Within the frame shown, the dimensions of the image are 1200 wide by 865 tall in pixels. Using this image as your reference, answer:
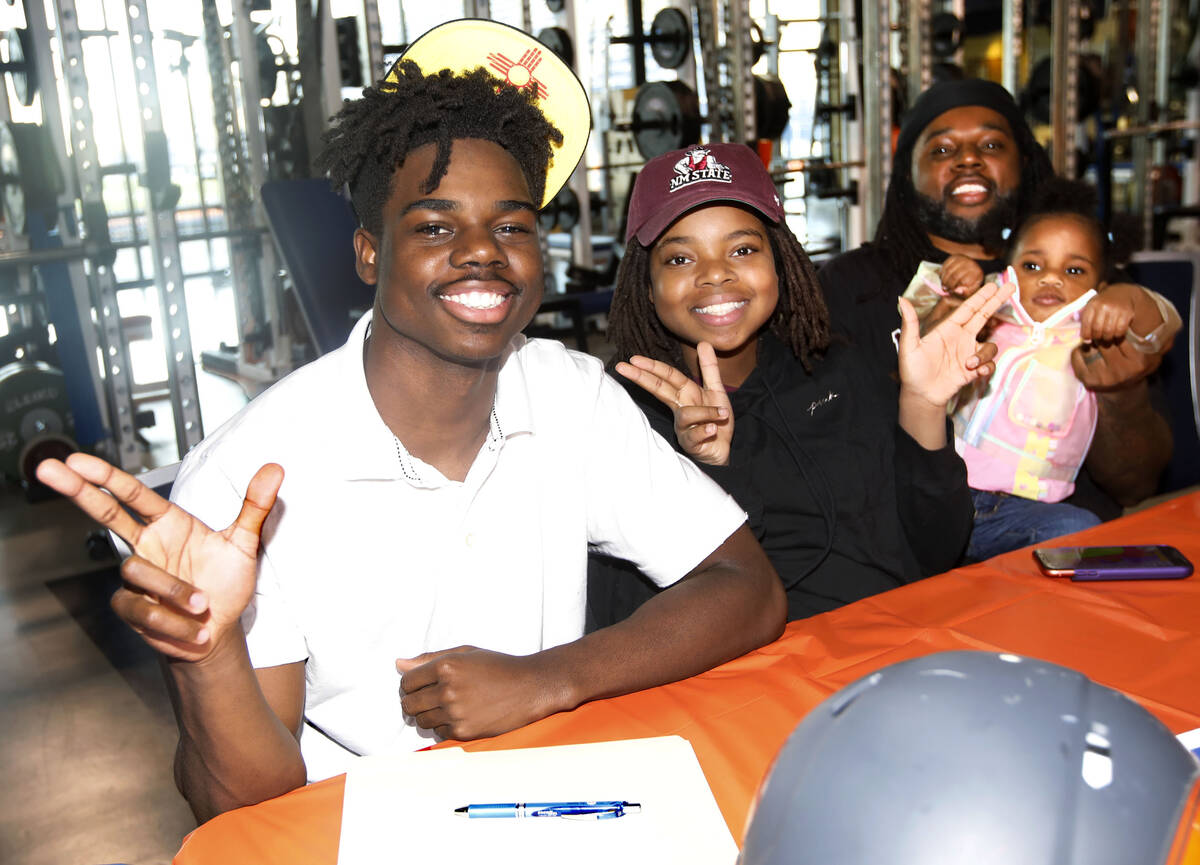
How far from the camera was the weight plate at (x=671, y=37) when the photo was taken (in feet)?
23.9

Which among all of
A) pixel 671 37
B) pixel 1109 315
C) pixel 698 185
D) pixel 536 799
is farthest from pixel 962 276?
pixel 671 37

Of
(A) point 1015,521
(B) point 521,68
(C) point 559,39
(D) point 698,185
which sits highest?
(C) point 559,39

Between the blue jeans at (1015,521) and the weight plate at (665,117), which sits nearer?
the blue jeans at (1015,521)

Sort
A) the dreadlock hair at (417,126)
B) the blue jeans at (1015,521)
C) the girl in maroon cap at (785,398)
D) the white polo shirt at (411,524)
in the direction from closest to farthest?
the white polo shirt at (411,524) → the dreadlock hair at (417,126) → the girl in maroon cap at (785,398) → the blue jeans at (1015,521)

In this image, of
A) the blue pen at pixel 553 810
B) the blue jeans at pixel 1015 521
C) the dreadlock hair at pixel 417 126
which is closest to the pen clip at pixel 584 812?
the blue pen at pixel 553 810

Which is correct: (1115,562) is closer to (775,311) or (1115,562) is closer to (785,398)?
(785,398)

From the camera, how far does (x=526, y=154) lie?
1419mm

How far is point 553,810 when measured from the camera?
87 centimetres

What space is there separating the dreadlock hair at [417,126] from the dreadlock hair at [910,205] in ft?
4.66

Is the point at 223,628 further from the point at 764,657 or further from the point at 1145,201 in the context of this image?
the point at 1145,201

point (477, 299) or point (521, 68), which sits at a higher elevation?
point (521, 68)

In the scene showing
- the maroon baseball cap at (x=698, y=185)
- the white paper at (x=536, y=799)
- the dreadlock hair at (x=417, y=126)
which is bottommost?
the white paper at (x=536, y=799)

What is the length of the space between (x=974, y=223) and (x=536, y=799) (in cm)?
212

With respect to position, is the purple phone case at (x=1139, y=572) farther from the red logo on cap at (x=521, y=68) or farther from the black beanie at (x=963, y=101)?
the black beanie at (x=963, y=101)
